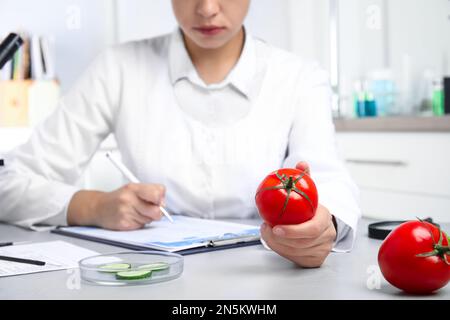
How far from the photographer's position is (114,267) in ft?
2.41

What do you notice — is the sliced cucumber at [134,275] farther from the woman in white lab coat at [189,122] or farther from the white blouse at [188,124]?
the white blouse at [188,124]

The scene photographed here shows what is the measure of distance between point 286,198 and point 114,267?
207 mm

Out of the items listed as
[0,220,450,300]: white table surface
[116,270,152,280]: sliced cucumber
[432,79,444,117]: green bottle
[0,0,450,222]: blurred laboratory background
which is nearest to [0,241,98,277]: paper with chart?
[0,220,450,300]: white table surface

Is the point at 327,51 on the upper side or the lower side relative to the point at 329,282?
upper

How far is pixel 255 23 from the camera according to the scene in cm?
319

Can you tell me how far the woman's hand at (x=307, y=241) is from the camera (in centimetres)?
76

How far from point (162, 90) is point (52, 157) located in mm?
281

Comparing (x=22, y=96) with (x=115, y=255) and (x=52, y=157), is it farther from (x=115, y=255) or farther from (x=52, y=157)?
(x=115, y=255)

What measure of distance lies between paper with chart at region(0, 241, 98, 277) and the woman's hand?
0.25m

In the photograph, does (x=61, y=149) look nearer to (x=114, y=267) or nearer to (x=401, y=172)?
(x=114, y=267)

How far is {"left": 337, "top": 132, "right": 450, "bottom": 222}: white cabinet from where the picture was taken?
7.02 feet

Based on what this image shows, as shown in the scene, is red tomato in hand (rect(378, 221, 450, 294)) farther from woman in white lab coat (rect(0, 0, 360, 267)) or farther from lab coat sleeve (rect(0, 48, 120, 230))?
lab coat sleeve (rect(0, 48, 120, 230))

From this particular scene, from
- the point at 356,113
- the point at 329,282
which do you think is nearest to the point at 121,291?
the point at 329,282

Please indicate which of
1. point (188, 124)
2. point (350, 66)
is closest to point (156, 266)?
point (188, 124)
